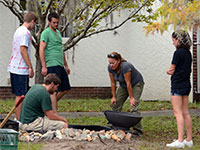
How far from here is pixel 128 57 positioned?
46.9ft

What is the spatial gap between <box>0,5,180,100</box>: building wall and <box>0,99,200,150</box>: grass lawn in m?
1.84

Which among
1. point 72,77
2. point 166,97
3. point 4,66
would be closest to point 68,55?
point 72,77

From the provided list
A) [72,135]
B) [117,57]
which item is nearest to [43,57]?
[117,57]

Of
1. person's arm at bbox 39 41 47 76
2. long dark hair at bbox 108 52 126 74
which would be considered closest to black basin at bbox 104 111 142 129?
long dark hair at bbox 108 52 126 74

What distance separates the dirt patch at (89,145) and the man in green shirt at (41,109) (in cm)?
56

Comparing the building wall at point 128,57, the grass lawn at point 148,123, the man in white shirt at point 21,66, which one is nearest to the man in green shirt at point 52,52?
the man in white shirt at point 21,66

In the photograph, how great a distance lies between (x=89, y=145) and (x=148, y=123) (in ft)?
9.72

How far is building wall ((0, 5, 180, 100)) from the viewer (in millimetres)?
13867

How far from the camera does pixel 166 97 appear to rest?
13844mm

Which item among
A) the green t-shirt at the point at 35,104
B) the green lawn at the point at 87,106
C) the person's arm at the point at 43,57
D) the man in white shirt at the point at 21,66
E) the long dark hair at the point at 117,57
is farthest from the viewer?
the green lawn at the point at 87,106

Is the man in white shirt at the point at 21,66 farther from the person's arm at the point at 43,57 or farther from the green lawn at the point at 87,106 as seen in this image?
the green lawn at the point at 87,106

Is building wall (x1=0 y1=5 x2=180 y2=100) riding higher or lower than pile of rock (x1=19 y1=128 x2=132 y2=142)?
higher

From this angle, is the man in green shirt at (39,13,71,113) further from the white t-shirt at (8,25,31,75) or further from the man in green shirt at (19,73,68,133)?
the man in green shirt at (19,73,68,133)

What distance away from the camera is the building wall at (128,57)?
13867 mm
